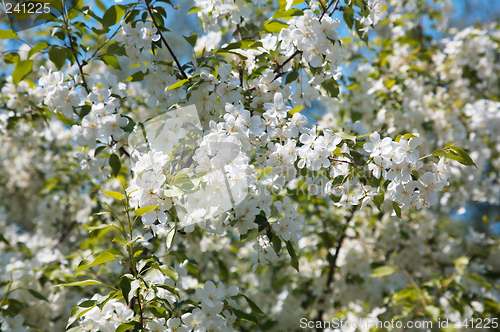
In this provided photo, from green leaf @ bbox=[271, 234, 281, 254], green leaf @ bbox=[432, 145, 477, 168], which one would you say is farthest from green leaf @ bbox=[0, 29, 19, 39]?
green leaf @ bbox=[432, 145, 477, 168]

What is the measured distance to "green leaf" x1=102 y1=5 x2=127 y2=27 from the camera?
1.61 meters

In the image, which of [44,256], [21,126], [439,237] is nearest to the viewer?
[44,256]

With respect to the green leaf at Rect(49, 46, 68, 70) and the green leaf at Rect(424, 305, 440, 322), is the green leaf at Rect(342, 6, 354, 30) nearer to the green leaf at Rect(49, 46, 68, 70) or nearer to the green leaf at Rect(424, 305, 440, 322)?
the green leaf at Rect(49, 46, 68, 70)

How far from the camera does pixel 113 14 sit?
63.6 inches

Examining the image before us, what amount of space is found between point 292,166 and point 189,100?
534 millimetres

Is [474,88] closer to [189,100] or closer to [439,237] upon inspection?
[439,237]

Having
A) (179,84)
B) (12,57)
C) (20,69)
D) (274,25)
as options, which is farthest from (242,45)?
(12,57)

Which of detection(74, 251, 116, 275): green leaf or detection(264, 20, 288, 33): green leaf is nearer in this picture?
detection(74, 251, 116, 275): green leaf

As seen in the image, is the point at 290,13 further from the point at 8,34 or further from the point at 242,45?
the point at 8,34

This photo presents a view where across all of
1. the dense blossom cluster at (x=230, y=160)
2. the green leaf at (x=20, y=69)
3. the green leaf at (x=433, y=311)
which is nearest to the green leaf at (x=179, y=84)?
the dense blossom cluster at (x=230, y=160)

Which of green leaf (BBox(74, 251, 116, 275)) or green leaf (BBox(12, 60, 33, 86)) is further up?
green leaf (BBox(12, 60, 33, 86))

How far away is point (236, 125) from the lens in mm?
1344

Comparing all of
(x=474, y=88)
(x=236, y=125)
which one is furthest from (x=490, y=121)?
(x=236, y=125)

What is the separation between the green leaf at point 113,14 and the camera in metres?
1.61
